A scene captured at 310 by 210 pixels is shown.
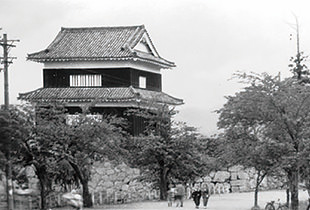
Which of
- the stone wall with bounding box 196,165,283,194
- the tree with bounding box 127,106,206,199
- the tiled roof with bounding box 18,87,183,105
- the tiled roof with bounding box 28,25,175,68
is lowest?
the stone wall with bounding box 196,165,283,194

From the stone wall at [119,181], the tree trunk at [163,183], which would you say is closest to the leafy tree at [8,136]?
the tree trunk at [163,183]

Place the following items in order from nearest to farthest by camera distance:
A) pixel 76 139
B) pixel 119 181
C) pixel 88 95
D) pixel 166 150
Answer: pixel 76 139, pixel 166 150, pixel 119 181, pixel 88 95

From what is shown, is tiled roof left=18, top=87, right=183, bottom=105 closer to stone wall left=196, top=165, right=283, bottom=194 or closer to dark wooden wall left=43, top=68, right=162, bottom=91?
dark wooden wall left=43, top=68, right=162, bottom=91

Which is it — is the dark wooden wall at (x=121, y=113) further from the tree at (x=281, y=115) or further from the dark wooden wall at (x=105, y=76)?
the tree at (x=281, y=115)

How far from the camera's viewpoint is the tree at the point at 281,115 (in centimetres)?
2756

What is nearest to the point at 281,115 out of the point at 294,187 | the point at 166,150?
the point at 294,187

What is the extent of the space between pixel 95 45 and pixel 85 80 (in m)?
2.18

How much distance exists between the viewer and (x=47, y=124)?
31.5 m

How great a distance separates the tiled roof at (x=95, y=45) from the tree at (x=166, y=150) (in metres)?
4.63

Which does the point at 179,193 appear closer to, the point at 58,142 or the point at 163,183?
the point at 58,142

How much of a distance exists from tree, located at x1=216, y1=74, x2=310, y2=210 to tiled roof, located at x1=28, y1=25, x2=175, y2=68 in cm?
1452

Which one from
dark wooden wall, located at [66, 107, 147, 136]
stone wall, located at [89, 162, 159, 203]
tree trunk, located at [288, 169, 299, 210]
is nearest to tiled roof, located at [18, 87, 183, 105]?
dark wooden wall, located at [66, 107, 147, 136]

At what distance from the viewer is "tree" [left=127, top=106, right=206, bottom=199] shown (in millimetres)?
37906

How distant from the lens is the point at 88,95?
42406 mm
